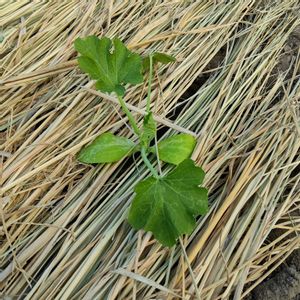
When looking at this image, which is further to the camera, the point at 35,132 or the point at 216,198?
the point at 35,132

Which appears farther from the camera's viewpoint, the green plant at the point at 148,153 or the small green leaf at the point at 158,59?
the small green leaf at the point at 158,59

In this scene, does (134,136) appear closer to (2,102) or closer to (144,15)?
→ (2,102)

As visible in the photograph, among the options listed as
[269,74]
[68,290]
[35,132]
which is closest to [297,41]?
[269,74]

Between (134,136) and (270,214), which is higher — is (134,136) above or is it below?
above

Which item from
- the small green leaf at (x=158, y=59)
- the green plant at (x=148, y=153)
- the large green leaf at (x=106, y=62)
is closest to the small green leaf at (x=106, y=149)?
the green plant at (x=148, y=153)

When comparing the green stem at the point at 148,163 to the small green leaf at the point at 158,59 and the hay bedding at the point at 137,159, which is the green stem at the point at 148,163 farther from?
the small green leaf at the point at 158,59

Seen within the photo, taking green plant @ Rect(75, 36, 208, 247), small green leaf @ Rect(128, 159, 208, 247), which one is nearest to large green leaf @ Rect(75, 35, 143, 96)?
green plant @ Rect(75, 36, 208, 247)

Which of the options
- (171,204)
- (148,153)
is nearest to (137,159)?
(148,153)
